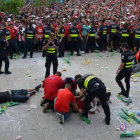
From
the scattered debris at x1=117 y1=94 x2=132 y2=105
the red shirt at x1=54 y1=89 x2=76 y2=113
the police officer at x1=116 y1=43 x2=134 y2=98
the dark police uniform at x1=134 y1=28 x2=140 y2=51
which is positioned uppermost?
the dark police uniform at x1=134 y1=28 x2=140 y2=51

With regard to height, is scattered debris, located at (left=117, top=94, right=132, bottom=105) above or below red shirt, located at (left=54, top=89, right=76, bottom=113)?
below

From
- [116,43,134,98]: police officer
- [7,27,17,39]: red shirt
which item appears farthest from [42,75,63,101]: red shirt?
[7,27,17,39]: red shirt

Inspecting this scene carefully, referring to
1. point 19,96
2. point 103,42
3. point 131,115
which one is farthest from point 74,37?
point 131,115

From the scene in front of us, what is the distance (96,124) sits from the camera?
662 centimetres

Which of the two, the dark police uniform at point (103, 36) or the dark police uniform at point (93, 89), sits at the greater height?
the dark police uniform at point (103, 36)

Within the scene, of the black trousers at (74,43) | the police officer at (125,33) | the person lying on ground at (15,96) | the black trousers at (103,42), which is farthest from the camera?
the black trousers at (103,42)

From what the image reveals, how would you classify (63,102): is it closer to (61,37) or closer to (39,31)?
(61,37)

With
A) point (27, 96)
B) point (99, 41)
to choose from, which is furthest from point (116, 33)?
point (27, 96)

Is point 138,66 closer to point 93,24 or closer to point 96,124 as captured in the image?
point 93,24

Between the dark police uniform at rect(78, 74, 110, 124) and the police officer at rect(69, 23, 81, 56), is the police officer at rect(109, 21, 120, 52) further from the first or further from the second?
the dark police uniform at rect(78, 74, 110, 124)

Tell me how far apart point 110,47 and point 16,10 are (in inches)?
350

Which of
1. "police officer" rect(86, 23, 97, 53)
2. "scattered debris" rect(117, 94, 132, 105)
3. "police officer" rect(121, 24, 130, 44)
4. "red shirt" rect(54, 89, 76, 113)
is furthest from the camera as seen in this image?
"police officer" rect(86, 23, 97, 53)

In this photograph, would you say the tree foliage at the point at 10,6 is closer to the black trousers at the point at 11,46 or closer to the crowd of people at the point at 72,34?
the crowd of people at the point at 72,34

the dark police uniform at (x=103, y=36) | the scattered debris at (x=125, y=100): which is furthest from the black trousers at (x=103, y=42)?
the scattered debris at (x=125, y=100)
